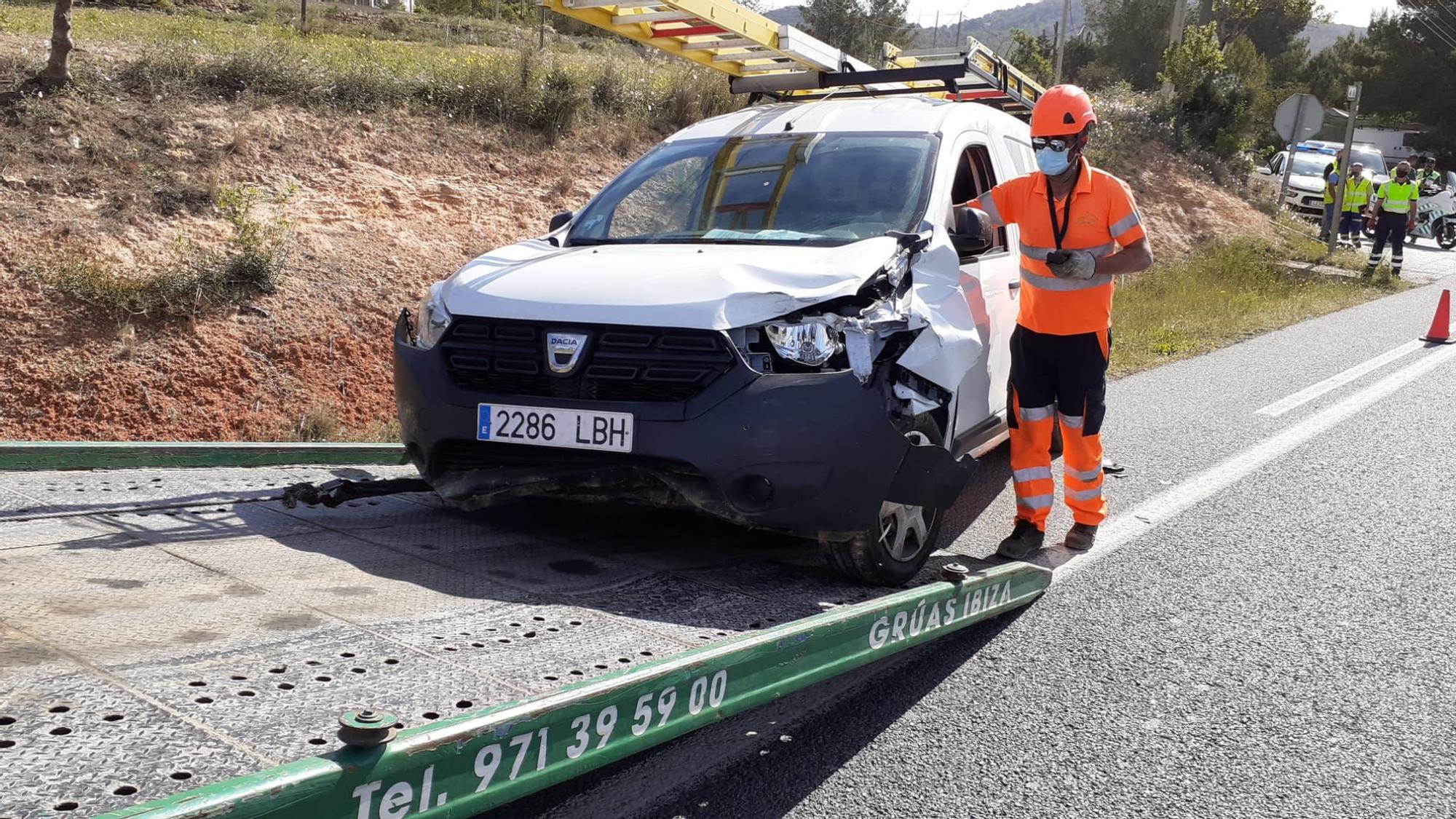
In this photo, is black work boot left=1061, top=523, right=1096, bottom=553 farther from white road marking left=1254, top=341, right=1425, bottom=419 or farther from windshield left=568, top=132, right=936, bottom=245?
white road marking left=1254, top=341, right=1425, bottom=419

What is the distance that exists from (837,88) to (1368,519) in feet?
12.1

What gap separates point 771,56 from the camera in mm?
7531

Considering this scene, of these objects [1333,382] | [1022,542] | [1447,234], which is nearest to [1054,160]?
[1022,542]

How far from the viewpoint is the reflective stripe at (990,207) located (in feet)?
17.8

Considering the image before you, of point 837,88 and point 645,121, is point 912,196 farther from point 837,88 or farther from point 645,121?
point 645,121

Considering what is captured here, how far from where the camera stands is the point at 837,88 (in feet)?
22.7

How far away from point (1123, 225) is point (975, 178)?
81cm

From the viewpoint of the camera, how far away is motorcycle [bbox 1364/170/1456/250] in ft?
108

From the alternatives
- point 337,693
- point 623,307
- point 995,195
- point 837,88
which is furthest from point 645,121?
point 337,693

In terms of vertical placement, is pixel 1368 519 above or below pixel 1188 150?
below

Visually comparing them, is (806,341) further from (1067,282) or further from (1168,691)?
(1067,282)

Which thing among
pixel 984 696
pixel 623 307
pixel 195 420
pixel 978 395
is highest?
pixel 623 307

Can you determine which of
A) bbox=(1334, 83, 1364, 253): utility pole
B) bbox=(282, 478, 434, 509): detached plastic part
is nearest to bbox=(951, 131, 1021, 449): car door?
bbox=(282, 478, 434, 509): detached plastic part

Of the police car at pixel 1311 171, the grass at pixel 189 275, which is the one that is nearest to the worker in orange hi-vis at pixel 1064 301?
the grass at pixel 189 275
